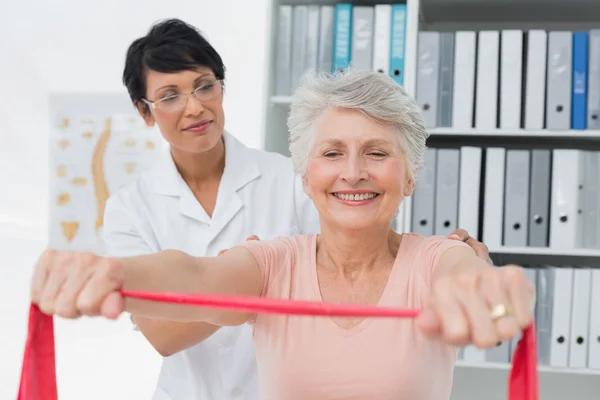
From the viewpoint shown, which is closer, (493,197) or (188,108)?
(188,108)

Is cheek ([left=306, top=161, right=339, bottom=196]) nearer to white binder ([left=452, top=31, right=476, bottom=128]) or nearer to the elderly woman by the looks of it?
the elderly woman

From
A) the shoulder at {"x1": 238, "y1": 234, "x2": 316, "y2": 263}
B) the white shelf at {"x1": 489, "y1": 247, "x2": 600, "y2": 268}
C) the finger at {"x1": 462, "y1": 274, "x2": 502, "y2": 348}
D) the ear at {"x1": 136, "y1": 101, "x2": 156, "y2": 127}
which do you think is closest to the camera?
the finger at {"x1": 462, "y1": 274, "x2": 502, "y2": 348}

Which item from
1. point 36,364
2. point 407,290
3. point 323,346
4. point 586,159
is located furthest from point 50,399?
point 586,159

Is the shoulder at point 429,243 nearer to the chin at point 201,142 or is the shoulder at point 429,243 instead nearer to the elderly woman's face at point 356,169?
the elderly woman's face at point 356,169

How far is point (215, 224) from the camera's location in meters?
1.68

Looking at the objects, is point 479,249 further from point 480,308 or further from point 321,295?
point 480,308

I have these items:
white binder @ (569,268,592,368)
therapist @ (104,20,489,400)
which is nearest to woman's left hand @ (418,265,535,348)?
therapist @ (104,20,489,400)

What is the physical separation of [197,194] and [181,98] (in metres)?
0.26

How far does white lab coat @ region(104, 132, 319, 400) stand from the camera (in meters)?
1.64

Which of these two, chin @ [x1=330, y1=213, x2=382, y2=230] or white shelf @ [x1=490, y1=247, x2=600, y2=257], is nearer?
chin @ [x1=330, y1=213, x2=382, y2=230]

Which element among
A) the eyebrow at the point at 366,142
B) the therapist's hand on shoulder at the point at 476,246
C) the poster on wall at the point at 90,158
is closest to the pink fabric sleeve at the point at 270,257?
the eyebrow at the point at 366,142

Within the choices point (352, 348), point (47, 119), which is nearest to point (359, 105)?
point (352, 348)

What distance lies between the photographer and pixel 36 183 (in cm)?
279

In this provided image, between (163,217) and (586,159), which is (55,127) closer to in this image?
(163,217)
